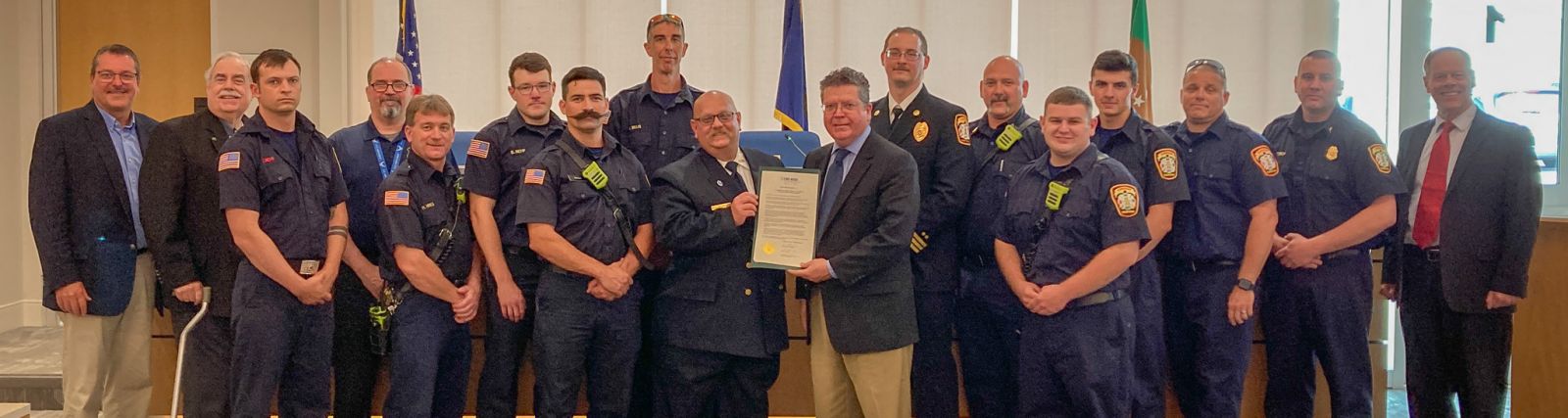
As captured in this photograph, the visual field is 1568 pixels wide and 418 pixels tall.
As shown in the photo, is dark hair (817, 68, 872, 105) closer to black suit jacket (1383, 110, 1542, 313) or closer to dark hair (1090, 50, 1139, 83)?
dark hair (1090, 50, 1139, 83)

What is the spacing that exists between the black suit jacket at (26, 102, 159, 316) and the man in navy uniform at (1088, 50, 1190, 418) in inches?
141

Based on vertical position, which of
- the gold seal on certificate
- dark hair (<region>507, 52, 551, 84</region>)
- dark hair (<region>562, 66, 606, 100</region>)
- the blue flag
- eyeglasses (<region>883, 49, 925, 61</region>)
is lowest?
the gold seal on certificate

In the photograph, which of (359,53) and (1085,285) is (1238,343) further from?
(359,53)

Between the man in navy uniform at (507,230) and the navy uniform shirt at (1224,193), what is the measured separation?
2.36m

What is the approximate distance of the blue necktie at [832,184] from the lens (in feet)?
11.8

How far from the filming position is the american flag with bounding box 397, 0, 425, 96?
6586 mm

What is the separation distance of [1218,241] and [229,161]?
3.40 m

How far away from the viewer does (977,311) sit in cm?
387

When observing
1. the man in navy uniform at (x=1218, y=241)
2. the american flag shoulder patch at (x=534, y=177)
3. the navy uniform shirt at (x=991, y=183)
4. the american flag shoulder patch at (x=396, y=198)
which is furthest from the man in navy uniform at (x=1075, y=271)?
the american flag shoulder patch at (x=396, y=198)

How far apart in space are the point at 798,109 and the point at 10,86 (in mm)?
4960

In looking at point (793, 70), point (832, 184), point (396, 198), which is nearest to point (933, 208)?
point (832, 184)

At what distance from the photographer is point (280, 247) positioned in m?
3.43

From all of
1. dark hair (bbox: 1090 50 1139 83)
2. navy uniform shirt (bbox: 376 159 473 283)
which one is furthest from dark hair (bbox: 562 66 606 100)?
dark hair (bbox: 1090 50 1139 83)

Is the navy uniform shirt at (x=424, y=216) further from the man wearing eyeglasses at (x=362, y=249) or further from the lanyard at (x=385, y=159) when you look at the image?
the lanyard at (x=385, y=159)
